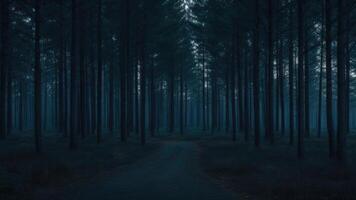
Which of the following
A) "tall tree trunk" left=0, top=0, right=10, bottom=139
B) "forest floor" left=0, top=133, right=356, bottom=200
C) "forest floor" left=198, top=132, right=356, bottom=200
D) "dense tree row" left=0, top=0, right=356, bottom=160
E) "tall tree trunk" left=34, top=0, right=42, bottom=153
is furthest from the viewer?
"tall tree trunk" left=0, top=0, right=10, bottom=139

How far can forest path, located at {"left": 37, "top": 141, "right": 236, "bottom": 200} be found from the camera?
10.2 meters

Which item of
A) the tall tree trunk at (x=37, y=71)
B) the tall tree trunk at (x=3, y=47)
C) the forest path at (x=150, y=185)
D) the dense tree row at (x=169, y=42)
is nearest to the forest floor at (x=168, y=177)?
the forest path at (x=150, y=185)

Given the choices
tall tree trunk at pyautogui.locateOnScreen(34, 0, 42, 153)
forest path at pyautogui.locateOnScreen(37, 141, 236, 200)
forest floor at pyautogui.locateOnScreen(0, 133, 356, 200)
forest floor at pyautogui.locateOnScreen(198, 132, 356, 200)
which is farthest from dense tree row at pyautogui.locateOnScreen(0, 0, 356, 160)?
forest path at pyautogui.locateOnScreen(37, 141, 236, 200)

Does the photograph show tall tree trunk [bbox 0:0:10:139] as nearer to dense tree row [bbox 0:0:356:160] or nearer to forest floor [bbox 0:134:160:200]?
dense tree row [bbox 0:0:356:160]

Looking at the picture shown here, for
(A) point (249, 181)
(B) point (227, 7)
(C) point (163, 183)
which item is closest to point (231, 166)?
(A) point (249, 181)

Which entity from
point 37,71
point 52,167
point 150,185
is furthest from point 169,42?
point 150,185

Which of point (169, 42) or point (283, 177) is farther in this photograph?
point (169, 42)

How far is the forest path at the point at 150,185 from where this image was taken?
1023cm

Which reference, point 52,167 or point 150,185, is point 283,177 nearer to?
point 150,185

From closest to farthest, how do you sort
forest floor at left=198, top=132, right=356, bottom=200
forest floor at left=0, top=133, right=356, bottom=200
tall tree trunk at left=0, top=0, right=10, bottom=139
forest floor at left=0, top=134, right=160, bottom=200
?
forest floor at left=198, top=132, right=356, bottom=200
forest floor at left=0, top=133, right=356, bottom=200
forest floor at left=0, top=134, right=160, bottom=200
tall tree trunk at left=0, top=0, right=10, bottom=139

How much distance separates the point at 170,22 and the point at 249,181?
24877mm

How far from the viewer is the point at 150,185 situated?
38.9ft

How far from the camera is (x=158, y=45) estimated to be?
35750 millimetres

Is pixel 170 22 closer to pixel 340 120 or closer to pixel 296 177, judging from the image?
pixel 340 120
